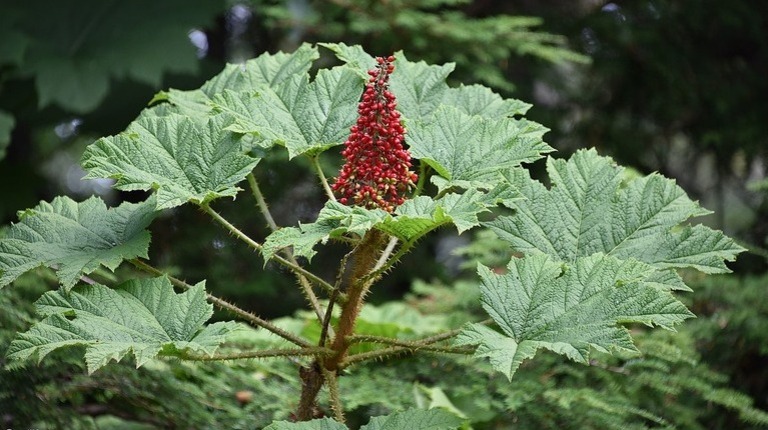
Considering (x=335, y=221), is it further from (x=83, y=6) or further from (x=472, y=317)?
(x=83, y=6)

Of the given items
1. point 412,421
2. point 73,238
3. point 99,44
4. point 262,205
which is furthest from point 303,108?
point 99,44

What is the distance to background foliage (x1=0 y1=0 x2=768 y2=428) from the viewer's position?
1.84m

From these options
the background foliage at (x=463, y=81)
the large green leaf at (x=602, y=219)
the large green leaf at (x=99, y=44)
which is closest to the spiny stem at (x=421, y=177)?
the large green leaf at (x=602, y=219)

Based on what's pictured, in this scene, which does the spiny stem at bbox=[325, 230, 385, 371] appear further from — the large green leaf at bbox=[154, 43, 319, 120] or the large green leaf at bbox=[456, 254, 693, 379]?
the large green leaf at bbox=[154, 43, 319, 120]

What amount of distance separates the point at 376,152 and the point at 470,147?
6.2 inches

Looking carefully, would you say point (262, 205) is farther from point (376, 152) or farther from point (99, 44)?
point (99, 44)

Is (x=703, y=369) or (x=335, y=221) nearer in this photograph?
(x=335, y=221)

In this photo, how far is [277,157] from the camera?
10.7ft

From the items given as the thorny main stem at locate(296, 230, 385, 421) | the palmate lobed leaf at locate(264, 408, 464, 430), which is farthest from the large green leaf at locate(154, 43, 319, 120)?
the palmate lobed leaf at locate(264, 408, 464, 430)

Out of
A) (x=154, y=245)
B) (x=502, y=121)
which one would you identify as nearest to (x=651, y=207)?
(x=502, y=121)

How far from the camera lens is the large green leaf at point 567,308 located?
115cm

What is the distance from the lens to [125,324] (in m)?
1.23

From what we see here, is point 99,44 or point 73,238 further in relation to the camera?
point 99,44

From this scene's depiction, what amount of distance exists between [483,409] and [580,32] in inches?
87.7
